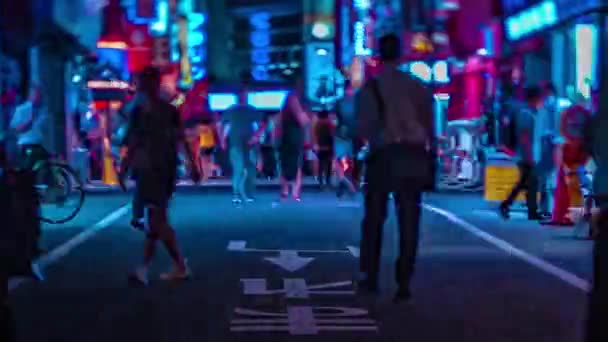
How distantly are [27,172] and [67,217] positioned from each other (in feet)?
18.7

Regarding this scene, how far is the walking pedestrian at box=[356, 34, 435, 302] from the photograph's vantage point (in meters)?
9.56

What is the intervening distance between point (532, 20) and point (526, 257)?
18.7m

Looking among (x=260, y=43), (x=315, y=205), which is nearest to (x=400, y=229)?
(x=315, y=205)

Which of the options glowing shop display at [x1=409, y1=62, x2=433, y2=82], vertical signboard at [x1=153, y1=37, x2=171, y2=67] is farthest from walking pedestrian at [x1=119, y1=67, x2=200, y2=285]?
vertical signboard at [x1=153, y1=37, x2=171, y2=67]

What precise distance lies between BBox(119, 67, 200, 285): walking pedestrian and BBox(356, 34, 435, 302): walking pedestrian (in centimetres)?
180

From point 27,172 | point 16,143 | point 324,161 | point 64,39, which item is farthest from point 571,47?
point 27,172

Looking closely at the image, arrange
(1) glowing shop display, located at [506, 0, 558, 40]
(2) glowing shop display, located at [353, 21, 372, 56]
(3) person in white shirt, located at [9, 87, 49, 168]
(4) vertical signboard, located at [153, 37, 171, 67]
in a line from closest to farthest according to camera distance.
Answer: (3) person in white shirt, located at [9, 87, 49, 168]
(1) glowing shop display, located at [506, 0, 558, 40]
(2) glowing shop display, located at [353, 21, 372, 56]
(4) vertical signboard, located at [153, 37, 171, 67]

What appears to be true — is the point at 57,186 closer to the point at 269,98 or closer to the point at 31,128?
the point at 31,128

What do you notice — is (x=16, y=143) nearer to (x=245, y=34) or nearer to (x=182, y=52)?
(x=182, y=52)

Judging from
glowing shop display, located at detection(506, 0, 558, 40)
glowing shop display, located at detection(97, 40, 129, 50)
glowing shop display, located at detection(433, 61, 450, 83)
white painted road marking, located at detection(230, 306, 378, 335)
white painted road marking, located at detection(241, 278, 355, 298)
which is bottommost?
white painted road marking, located at detection(230, 306, 378, 335)

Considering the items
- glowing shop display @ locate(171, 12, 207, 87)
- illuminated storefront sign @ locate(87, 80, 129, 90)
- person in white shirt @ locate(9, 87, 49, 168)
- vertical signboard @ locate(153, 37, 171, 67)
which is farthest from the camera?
glowing shop display @ locate(171, 12, 207, 87)

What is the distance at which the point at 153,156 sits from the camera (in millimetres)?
10562

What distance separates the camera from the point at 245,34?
104 meters

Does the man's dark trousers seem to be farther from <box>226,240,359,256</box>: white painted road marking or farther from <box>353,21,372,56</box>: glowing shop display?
<box>353,21,372,56</box>: glowing shop display
